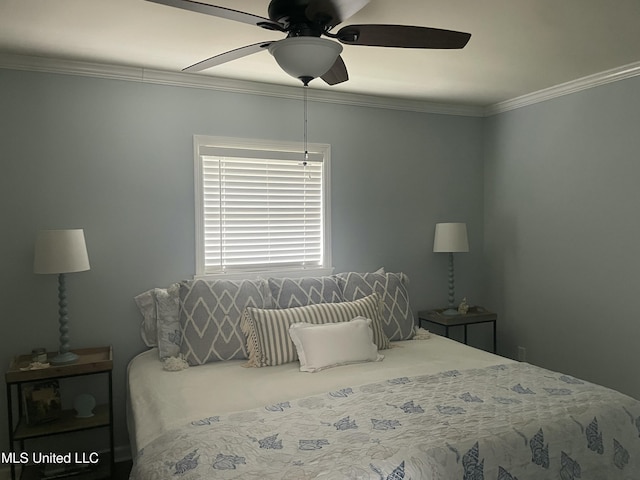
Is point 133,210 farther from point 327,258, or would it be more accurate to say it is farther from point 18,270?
point 327,258

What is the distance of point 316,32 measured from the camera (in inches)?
71.2

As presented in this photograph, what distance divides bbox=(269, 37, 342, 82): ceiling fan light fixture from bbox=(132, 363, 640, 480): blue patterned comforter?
1.38 meters

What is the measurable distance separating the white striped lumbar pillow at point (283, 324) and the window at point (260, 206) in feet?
1.94

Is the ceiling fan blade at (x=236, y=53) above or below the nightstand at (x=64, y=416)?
above

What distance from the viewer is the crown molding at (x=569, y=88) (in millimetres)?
3227

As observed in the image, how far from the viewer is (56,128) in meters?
3.03

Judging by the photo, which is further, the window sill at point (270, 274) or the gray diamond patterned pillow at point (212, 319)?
the window sill at point (270, 274)

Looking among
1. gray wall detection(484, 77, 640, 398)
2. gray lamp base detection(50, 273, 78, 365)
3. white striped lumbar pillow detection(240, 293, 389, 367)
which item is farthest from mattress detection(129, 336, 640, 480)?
gray wall detection(484, 77, 640, 398)

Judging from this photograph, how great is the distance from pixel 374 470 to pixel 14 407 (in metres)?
2.38

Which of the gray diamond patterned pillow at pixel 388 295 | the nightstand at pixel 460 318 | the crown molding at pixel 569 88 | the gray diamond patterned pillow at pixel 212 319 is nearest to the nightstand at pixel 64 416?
the gray diamond patterned pillow at pixel 212 319

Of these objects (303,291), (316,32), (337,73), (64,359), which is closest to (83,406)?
(64,359)

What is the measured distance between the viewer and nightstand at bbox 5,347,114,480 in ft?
8.70

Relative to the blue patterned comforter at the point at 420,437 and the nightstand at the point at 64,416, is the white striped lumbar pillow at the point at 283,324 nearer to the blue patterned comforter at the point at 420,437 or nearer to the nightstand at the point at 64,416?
the blue patterned comforter at the point at 420,437

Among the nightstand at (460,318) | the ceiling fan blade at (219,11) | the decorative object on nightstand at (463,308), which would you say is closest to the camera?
the ceiling fan blade at (219,11)
